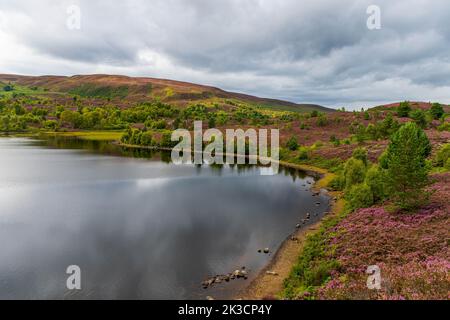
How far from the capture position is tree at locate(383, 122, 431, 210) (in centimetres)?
3716

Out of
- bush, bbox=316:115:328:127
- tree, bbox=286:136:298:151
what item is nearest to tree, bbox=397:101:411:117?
bush, bbox=316:115:328:127

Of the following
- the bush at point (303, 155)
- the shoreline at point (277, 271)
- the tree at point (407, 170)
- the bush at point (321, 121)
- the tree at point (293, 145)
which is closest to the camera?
the shoreline at point (277, 271)

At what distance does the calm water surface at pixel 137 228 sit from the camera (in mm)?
29375

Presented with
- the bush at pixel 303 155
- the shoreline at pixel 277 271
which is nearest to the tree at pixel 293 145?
the bush at pixel 303 155

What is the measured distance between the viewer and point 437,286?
750 inches

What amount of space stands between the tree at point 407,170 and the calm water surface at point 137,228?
1375 cm

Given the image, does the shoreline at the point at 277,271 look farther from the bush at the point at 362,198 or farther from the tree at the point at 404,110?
the tree at the point at 404,110

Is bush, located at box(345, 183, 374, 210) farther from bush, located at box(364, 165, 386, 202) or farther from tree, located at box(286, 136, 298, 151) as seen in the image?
tree, located at box(286, 136, 298, 151)

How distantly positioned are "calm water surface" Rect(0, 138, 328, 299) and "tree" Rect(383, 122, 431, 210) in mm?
13751

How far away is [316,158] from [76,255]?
3286 inches

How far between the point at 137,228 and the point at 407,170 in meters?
36.9

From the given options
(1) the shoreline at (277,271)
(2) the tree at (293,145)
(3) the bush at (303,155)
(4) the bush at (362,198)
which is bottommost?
(1) the shoreline at (277,271)

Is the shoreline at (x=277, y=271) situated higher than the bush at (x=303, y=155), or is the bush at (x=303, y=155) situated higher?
the bush at (x=303, y=155)
